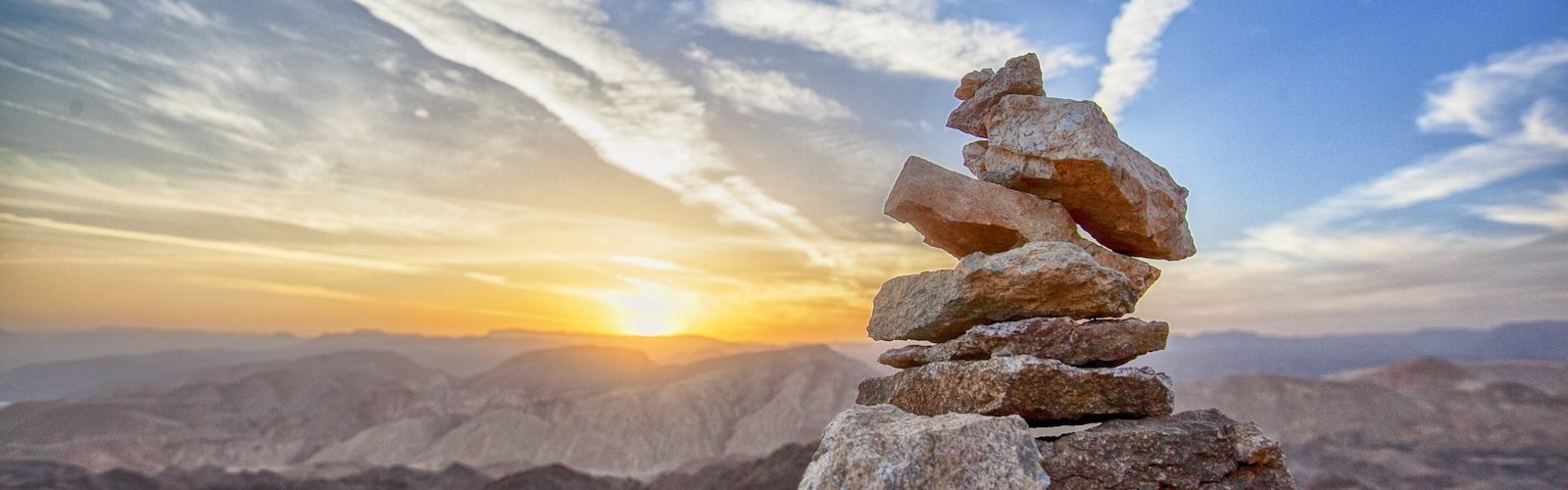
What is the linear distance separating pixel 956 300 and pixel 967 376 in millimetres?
1028

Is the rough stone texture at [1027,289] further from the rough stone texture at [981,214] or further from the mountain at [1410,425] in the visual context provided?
the mountain at [1410,425]

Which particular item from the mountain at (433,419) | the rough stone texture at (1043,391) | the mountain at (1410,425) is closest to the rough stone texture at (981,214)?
the rough stone texture at (1043,391)

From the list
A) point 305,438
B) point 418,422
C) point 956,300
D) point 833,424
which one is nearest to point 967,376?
point 956,300

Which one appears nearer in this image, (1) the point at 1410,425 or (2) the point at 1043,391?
(2) the point at 1043,391

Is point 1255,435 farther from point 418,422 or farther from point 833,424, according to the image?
point 418,422

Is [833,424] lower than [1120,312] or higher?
lower

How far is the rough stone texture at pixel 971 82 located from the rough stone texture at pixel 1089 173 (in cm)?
81

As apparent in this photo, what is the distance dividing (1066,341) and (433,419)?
126638 millimetres

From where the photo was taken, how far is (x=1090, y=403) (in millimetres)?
7227

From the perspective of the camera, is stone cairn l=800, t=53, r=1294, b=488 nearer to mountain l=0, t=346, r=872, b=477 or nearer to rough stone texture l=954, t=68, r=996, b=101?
rough stone texture l=954, t=68, r=996, b=101

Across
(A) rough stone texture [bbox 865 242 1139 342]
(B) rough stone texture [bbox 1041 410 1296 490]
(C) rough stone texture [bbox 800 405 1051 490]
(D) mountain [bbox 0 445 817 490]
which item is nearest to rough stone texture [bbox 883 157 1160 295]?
(A) rough stone texture [bbox 865 242 1139 342]

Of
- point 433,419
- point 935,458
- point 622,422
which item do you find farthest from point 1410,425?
point 433,419

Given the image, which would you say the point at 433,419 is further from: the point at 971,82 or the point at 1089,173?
the point at 1089,173

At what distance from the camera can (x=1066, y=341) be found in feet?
24.8
